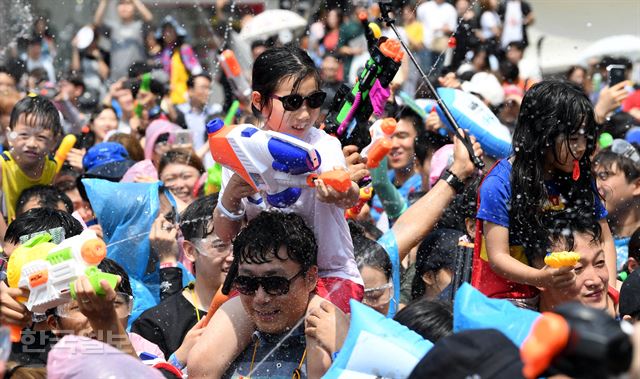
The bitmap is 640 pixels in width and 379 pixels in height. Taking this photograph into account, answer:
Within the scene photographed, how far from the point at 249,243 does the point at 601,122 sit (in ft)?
13.8

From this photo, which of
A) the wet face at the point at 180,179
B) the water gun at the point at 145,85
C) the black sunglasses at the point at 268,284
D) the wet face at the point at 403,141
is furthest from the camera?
the water gun at the point at 145,85

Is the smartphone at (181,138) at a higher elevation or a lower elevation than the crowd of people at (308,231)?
lower

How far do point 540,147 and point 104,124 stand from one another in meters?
5.55

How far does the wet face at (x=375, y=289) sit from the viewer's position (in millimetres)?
5438

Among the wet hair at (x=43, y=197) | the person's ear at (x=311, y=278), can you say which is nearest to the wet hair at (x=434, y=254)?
the person's ear at (x=311, y=278)

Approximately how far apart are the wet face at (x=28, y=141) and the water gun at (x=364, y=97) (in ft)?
9.06

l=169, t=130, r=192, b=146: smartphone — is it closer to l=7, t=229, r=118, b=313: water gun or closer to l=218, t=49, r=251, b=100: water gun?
l=218, t=49, r=251, b=100: water gun

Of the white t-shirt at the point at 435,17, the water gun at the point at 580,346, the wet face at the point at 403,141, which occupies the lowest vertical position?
the white t-shirt at the point at 435,17

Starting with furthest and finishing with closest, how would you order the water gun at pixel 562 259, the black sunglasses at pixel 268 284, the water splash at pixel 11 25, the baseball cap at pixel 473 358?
1. the water splash at pixel 11 25
2. the black sunglasses at pixel 268 284
3. the water gun at pixel 562 259
4. the baseball cap at pixel 473 358

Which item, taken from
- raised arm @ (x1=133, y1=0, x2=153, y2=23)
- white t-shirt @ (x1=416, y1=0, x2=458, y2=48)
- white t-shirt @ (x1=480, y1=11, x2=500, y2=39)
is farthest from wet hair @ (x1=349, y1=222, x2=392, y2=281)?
raised arm @ (x1=133, y1=0, x2=153, y2=23)

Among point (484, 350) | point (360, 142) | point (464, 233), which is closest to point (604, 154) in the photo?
point (464, 233)

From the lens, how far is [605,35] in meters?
12.3

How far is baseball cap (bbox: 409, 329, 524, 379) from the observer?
2.91 meters

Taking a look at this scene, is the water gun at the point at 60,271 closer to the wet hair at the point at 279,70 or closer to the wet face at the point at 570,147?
the wet hair at the point at 279,70
